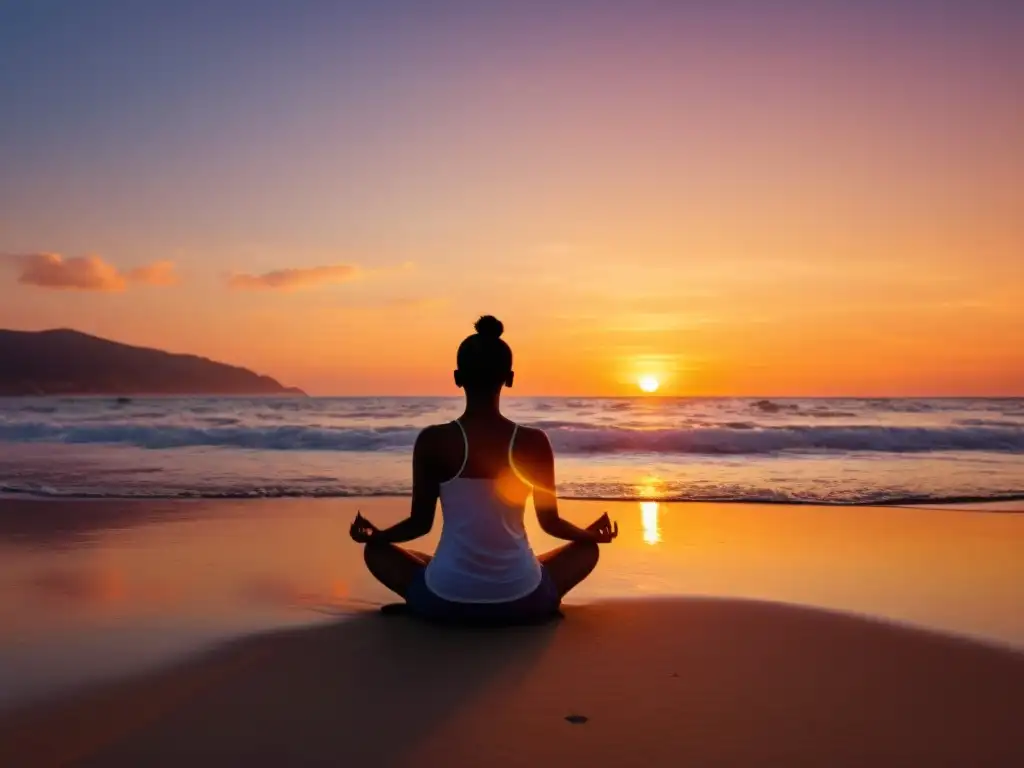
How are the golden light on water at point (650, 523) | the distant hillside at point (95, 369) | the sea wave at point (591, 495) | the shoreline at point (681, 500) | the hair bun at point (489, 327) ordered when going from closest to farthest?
the hair bun at point (489, 327) < the golden light on water at point (650, 523) < the shoreline at point (681, 500) < the sea wave at point (591, 495) < the distant hillside at point (95, 369)

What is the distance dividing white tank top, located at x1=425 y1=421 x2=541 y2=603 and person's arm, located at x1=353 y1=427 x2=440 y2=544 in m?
0.09

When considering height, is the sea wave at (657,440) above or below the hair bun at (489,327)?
below

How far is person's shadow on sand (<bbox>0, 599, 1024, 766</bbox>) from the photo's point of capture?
318 cm

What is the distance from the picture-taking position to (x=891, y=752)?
3213 mm

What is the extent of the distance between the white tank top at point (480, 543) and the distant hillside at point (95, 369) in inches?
4230

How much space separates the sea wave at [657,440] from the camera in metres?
22.9

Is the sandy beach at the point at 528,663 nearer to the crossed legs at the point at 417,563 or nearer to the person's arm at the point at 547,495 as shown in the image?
the crossed legs at the point at 417,563

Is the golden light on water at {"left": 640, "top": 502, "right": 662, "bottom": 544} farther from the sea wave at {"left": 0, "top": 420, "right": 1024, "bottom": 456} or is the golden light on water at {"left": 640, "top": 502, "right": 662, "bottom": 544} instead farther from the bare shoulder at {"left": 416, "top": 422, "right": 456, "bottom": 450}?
the sea wave at {"left": 0, "top": 420, "right": 1024, "bottom": 456}

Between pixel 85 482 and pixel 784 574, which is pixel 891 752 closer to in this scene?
pixel 784 574

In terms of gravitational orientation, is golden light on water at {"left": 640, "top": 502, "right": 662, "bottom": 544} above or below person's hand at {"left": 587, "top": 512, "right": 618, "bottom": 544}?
below

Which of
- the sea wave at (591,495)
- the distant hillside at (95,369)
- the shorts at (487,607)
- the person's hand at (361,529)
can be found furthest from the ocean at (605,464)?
the distant hillside at (95,369)

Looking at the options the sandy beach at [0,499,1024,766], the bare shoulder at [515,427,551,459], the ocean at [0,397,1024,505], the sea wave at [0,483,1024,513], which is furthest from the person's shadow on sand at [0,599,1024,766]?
the ocean at [0,397,1024,505]

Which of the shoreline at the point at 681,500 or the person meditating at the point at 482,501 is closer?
the person meditating at the point at 482,501

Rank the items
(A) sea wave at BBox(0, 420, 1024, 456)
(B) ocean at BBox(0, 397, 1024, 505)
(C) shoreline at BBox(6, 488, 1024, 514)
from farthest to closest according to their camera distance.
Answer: (A) sea wave at BBox(0, 420, 1024, 456), (B) ocean at BBox(0, 397, 1024, 505), (C) shoreline at BBox(6, 488, 1024, 514)
